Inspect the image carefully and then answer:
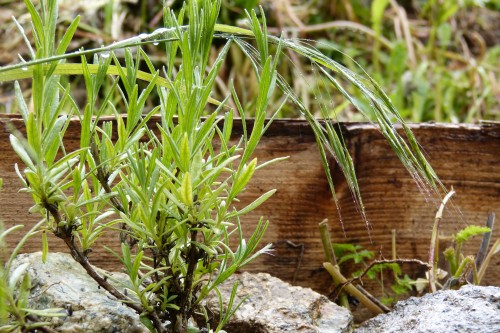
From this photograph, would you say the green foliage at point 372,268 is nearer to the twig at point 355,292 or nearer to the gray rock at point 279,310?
the twig at point 355,292

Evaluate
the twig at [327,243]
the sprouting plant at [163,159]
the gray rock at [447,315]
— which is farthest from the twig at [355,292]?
the sprouting plant at [163,159]

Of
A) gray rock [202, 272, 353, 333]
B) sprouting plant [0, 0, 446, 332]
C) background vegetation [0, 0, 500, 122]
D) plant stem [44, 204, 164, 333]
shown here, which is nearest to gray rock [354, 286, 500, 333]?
gray rock [202, 272, 353, 333]

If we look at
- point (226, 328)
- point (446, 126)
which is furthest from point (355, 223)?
point (226, 328)

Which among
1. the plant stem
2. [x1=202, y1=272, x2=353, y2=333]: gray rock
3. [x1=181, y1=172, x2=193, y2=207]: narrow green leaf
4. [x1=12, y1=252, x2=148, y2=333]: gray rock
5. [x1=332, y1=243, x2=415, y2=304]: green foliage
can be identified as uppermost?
[x1=181, y1=172, x2=193, y2=207]: narrow green leaf

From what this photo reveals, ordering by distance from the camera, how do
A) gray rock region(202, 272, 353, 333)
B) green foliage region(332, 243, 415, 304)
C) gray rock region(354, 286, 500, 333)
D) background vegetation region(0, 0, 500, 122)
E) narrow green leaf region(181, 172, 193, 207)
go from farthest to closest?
background vegetation region(0, 0, 500, 122), green foliage region(332, 243, 415, 304), gray rock region(202, 272, 353, 333), gray rock region(354, 286, 500, 333), narrow green leaf region(181, 172, 193, 207)

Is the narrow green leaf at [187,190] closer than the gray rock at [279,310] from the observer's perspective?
Yes

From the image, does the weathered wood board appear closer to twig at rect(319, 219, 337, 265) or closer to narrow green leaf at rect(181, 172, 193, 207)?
twig at rect(319, 219, 337, 265)
